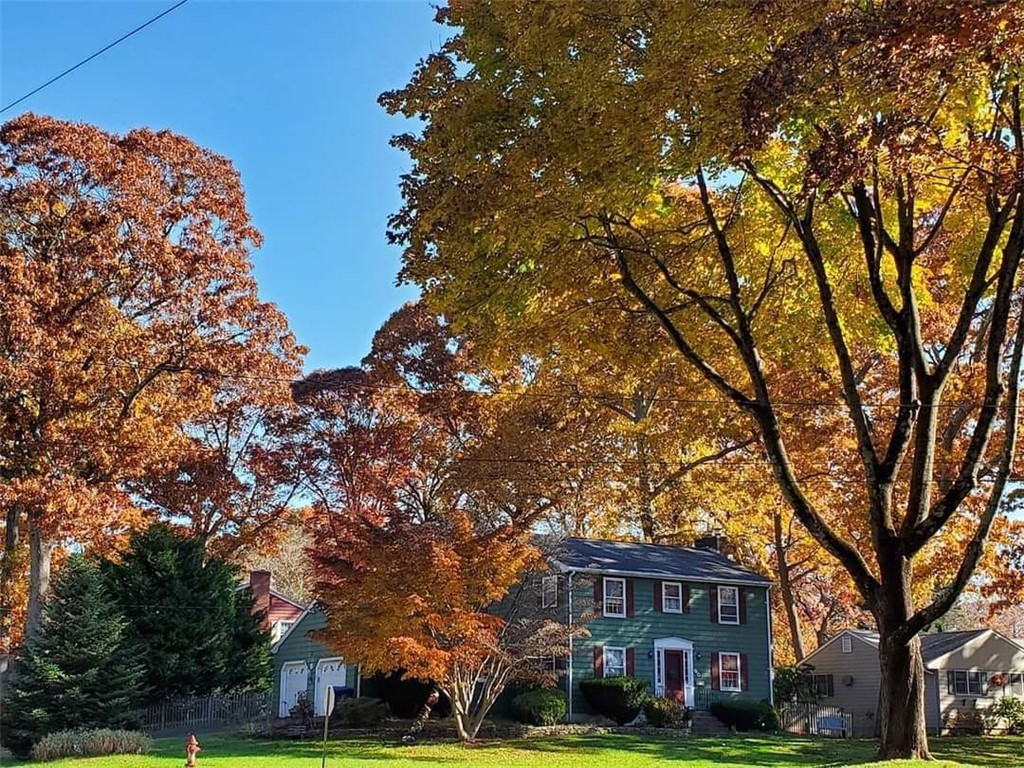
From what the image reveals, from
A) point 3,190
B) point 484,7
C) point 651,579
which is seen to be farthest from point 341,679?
point 484,7

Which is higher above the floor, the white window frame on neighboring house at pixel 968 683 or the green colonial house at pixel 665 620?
the green colonial house at pixel 665 620

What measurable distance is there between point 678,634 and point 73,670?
17042mm

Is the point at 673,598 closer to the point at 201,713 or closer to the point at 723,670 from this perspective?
the point at 723,670

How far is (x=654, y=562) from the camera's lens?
3086cm

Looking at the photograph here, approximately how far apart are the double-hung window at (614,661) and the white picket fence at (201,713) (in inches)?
404

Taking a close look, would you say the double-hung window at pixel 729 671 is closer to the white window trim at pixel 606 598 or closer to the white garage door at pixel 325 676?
the white window trim at pixel 606 598

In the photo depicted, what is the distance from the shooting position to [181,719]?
29.0 meters

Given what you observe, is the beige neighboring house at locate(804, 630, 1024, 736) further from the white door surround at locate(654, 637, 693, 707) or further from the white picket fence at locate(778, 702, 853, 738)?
the white door surround at locate(654, 637, 693, 707)

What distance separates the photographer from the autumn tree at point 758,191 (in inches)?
336

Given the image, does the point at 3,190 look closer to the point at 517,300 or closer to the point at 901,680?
the point at 517,300

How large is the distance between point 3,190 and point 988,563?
81.9 ft

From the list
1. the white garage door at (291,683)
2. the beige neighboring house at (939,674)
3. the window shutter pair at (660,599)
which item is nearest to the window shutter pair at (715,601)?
the window shutter pair at (660,599)

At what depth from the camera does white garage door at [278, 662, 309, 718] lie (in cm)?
3325

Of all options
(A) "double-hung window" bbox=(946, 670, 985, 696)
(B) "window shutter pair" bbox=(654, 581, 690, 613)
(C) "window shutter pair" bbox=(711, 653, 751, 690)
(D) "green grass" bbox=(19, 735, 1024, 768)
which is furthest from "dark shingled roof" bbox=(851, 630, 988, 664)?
(B) "window shutter pair" bbox=(654, 581, 690, 613)
